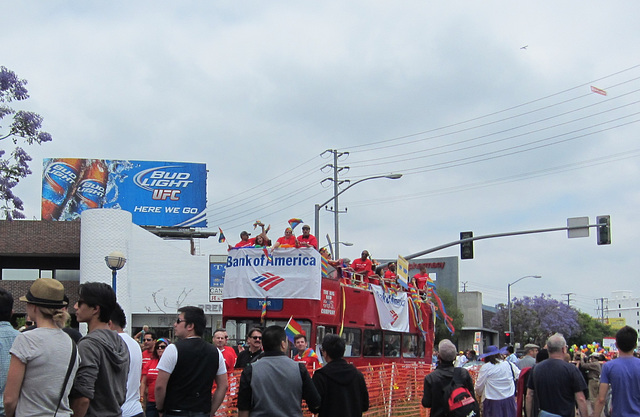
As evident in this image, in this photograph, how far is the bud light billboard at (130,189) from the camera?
169 feet

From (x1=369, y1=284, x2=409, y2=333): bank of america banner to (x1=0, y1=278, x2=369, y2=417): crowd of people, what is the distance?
10258 mm

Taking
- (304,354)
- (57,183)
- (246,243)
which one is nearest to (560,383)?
(304,354)

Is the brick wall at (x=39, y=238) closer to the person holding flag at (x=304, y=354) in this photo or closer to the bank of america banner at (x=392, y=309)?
the bank of america banner at (x=392, y=309)

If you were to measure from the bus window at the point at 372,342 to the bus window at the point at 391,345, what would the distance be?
470 millimetres

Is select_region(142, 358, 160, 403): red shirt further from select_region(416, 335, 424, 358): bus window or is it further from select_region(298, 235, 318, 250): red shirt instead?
select_region(416, 335, 424, 358): bus window

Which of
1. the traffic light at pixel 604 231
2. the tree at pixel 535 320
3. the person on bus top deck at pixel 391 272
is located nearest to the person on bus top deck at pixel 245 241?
the person on bus top deck at pixel 391 272

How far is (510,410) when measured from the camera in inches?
454

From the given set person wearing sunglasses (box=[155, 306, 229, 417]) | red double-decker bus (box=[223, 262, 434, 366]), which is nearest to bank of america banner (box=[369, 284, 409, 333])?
red double-decker bus (box=[223, 262, 434, 366])

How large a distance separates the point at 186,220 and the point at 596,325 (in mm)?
73991

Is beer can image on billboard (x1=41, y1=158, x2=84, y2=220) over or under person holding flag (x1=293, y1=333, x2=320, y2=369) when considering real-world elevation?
over

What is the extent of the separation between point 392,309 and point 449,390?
1188 cm

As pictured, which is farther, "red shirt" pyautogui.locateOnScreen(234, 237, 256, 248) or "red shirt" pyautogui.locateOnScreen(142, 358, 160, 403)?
"red shirt" pyautogui.locateOnScreen(234, 237, 256, 248)

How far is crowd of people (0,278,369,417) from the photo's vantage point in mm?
4535

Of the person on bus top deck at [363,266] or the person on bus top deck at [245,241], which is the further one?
the person on bus top deck at [363,266]
